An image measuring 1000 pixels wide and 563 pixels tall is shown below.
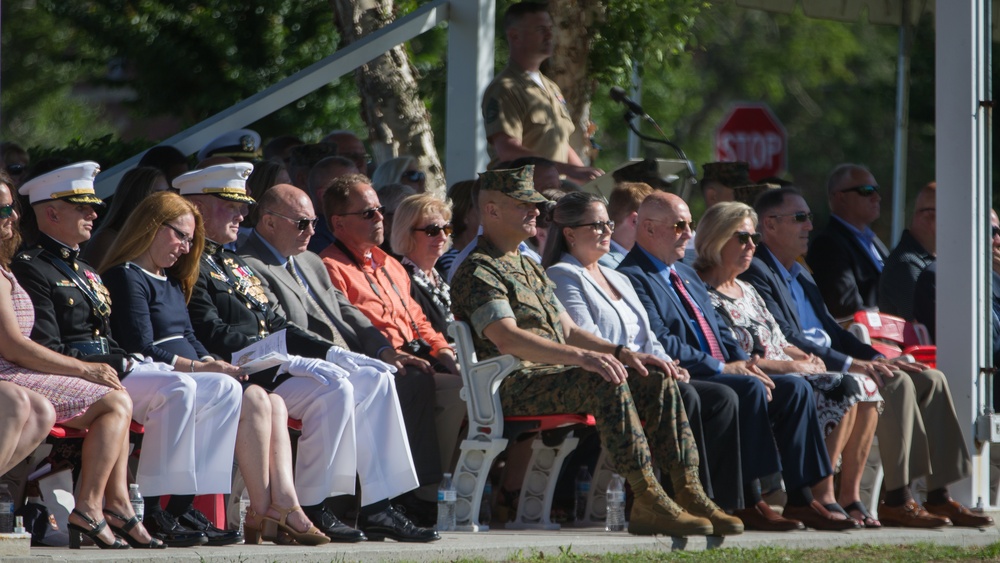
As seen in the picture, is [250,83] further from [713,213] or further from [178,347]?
[178,347]

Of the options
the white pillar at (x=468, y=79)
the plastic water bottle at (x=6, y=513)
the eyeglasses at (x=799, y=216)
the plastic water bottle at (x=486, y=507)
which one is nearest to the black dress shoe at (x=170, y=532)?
the plastic water bottle at (x=6, y=513)

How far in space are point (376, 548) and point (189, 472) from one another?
0.80 meters

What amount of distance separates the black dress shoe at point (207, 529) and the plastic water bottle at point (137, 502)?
152mm

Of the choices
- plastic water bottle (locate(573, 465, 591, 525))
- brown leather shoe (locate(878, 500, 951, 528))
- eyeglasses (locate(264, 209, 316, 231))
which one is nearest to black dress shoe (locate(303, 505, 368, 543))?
eyeglasses (locate(264, 209, 316, 231))

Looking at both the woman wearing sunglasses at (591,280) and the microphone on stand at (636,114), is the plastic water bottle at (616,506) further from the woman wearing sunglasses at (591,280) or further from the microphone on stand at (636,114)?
the microphone on stand at (636,114)

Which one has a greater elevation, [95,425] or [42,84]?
[42,84]

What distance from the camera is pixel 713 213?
8625 mm

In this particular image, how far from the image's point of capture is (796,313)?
9.06 metres

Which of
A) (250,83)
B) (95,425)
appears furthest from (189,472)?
(250,83)

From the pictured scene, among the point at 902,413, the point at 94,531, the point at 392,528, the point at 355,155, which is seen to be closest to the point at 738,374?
the point at 902,413

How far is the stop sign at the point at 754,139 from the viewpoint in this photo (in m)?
18.0

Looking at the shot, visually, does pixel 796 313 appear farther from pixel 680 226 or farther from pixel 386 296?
pixel 386 296

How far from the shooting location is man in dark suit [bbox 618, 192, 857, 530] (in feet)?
25.1

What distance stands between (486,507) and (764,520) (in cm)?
136
